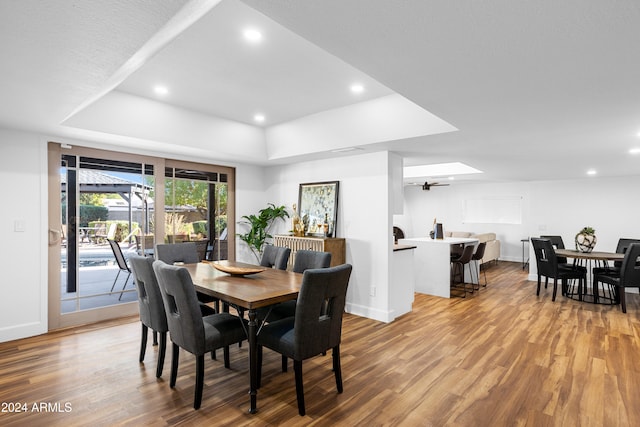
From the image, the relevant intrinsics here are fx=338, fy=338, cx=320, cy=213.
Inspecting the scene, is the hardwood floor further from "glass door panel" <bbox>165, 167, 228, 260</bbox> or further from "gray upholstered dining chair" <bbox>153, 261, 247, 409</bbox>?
"glass door panel" <bbox>165, 167, 228, 260</bbox>

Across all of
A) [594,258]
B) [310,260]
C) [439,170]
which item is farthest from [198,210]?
[594,258]

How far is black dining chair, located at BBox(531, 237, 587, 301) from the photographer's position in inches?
212

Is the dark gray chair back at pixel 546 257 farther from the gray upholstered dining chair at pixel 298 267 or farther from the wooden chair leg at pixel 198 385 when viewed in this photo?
the wooden chair leg at pixel 198 385

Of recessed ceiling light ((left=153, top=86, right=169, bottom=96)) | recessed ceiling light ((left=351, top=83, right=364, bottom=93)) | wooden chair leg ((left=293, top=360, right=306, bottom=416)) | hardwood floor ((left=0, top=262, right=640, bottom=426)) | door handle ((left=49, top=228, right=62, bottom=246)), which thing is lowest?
hardwood floor ((left=0, top=262, right=640, bottom=426))

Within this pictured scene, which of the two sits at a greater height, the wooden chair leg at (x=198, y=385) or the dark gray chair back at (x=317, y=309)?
the dark gray chair back at (x=317, y=309)

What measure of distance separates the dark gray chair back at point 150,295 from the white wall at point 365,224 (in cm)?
259

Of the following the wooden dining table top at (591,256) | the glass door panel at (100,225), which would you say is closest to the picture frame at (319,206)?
the glass door panel at (100,225)

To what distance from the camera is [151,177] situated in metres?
4.69

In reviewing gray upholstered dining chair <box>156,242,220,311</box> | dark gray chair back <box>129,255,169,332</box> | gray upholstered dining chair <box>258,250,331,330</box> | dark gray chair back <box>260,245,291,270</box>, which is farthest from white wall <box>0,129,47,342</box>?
gray upholstered dining chair <box>258,250,331,330</box>

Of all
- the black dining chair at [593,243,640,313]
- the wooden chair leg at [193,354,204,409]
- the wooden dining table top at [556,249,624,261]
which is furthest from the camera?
the wooden dining table top at [556,249,624,261]

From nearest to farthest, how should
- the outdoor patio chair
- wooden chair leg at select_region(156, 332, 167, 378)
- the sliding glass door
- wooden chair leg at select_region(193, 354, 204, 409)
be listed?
wooden chair leg at select_region(193, 354, 204, 409), wooden chair leg at select_region(156, 332, 167, 378), the sliding glass door, the outdoor patio chair

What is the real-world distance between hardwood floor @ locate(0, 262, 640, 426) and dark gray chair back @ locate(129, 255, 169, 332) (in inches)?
17.1

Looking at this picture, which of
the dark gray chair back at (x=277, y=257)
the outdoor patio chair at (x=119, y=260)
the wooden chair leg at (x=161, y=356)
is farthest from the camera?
the outdoor patio chair at (x=119, y=260)

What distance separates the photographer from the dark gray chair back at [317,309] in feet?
7.28
